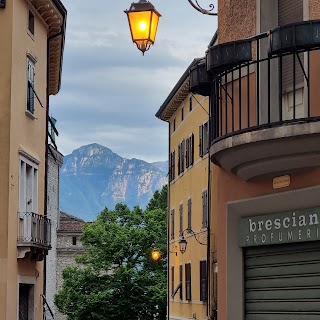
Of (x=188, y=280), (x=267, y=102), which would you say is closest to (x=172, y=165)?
(x=188, y=280)

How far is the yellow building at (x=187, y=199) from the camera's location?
44.1 m

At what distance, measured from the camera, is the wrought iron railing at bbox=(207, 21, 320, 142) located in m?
9.48

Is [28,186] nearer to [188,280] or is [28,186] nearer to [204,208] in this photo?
[204,208]

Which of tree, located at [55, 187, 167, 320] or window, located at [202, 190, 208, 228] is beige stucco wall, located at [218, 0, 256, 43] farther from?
tree, located at [55, 187, 167, 320]

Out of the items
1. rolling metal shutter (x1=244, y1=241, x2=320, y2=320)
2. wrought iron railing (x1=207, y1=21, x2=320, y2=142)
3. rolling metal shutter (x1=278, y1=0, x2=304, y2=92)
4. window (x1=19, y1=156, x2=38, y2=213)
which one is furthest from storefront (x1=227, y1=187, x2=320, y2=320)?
window (x1=19, y1=156, x2=38, y2=213)

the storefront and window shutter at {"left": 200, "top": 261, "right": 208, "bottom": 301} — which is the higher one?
window shutter at {"left": 200, "top": 261, "right": 208, "bottom": 301}

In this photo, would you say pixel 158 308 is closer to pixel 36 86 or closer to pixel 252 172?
pixel 36 86

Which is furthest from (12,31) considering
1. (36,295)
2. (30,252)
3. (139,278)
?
(139,278)

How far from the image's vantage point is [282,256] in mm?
10383

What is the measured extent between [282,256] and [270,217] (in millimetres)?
374

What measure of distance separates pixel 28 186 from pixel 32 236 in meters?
1.83

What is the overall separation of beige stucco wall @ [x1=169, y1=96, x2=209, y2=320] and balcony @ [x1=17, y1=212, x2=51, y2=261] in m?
12.2

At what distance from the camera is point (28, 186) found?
31.2 meters

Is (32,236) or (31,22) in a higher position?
(31,22)
